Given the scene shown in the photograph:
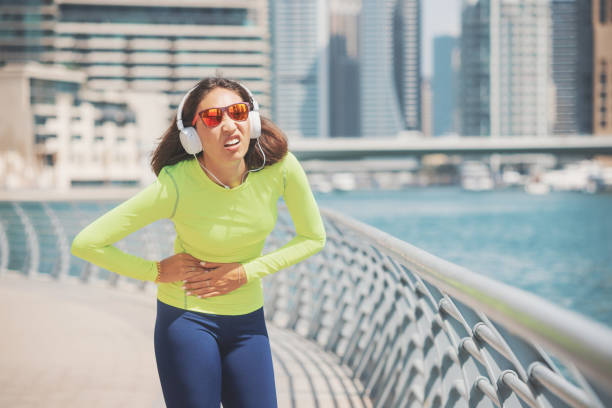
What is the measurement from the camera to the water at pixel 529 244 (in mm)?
28016

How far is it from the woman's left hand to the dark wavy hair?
0.33 meters

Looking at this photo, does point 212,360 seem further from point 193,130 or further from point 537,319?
point 537,319

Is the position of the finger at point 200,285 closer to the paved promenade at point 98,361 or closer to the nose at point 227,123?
the nose at point 227,123

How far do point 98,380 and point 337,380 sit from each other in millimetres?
1421

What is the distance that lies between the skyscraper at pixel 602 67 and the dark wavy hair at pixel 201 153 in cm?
15066

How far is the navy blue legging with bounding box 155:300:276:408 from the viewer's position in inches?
88.8

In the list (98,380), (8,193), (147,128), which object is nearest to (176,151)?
(98,380)

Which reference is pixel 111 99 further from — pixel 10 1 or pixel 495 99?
pixel 495 99

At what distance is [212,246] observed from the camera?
2.37m

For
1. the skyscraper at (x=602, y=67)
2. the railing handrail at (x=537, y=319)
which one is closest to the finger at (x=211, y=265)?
the railing handrail at (x=537, y=319)

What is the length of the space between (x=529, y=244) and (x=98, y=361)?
39.8 meters

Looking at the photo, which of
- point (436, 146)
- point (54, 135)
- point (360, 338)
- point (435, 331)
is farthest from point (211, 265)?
point (54, 135)

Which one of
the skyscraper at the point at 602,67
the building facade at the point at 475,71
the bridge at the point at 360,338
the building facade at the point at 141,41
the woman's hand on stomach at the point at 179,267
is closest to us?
the bridge at the point at 360,338

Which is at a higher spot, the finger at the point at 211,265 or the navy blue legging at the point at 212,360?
the finger at the point at 211,265
